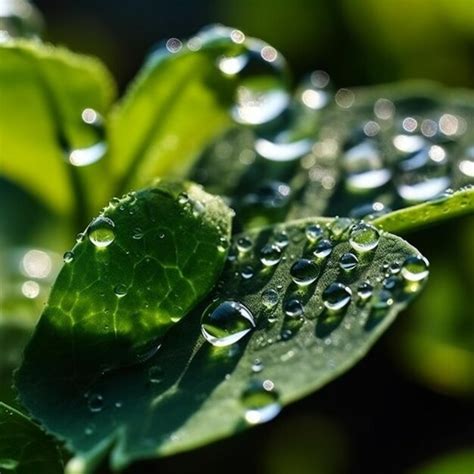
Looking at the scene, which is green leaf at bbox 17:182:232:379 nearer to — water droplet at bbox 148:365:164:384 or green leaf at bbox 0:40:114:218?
water droplet at bbox 148:365:164:384

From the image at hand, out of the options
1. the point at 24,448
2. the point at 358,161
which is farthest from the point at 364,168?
the point at 24,448

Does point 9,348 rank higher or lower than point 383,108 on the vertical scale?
lower

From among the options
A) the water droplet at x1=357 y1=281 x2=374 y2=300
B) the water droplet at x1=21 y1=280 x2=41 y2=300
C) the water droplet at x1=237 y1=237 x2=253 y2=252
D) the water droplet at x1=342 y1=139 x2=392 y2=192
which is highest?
the water droplet at x1=357 y1=281 x2=374 y2=300

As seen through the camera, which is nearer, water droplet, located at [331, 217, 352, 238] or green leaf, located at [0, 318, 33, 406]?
water droplet, located at [331, 217, 352, 238]

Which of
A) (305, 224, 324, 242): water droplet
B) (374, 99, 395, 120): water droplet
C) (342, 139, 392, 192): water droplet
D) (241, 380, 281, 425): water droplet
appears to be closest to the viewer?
(241, 380, 281, 425): water droplet

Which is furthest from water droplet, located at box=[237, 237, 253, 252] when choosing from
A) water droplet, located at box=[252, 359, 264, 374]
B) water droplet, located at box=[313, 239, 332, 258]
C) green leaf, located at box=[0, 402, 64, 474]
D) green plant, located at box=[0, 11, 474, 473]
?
green leaf, located at box=[0, 402, 64, 474]

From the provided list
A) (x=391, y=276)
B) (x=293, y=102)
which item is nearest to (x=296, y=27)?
(x=293, y=102)

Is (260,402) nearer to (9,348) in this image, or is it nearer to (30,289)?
(9,348)
